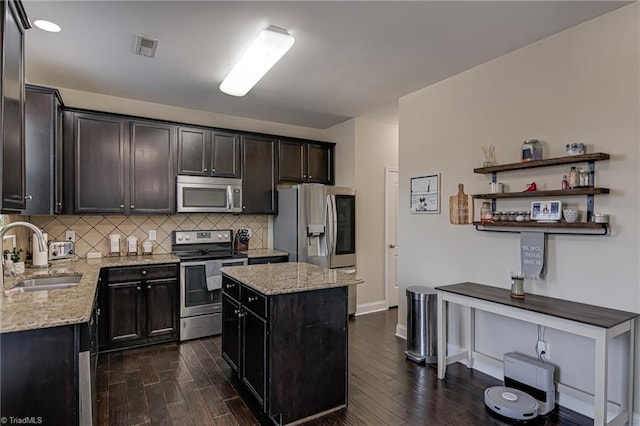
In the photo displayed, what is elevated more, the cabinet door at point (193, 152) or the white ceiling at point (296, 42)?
the white ceiling at point (296, 42)

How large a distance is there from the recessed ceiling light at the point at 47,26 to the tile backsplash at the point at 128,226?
2084mm

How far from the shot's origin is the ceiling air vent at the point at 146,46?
267cm

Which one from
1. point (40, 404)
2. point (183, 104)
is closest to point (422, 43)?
point (183, 104)

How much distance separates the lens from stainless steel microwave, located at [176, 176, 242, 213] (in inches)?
164

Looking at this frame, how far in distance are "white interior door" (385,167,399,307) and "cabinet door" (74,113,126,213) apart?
3551mm

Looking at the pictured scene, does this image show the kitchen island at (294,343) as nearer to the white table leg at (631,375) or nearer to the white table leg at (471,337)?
the white table leg at (471,337)

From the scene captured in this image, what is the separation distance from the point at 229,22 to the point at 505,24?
1.98m

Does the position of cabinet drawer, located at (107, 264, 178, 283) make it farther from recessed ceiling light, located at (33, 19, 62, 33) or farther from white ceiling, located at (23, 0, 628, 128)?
recessed ceiling light, located at (33, 19, 62, 33)

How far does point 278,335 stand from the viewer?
90.1 inches

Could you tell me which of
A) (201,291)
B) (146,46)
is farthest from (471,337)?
(146,46)

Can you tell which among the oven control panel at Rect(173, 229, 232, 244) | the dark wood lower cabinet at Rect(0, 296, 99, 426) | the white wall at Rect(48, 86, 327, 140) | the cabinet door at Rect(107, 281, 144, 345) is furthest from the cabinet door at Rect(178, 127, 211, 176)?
the dark wood lower cabinet at Rect(0, 296, 99, 426)

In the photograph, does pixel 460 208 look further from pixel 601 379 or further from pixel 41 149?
pixel 41 149

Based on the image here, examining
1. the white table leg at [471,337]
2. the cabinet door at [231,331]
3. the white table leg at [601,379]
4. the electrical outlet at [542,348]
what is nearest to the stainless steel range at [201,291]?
the cabinet door at [231,331]

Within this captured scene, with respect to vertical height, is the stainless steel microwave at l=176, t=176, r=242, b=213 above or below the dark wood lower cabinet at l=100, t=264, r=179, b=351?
above
